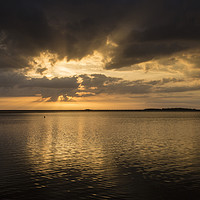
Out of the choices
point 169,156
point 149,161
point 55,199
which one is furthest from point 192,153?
point 55,199

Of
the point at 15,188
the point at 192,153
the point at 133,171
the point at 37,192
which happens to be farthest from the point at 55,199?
the point at 192,153

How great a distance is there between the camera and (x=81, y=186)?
19188mm

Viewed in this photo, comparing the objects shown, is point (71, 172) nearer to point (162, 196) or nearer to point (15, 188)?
point (15, 188)

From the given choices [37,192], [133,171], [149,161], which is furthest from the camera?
[149,161]

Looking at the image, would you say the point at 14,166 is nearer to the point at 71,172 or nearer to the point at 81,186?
the point at 71,172

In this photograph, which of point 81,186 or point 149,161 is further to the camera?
point 149,161

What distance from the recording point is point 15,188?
1858cm

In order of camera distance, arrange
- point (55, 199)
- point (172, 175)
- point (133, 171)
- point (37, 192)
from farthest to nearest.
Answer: point (133, 171), point (172, 175), point (37, 192), point (55, 199)

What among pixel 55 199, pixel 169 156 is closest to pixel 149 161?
pixel 169 156

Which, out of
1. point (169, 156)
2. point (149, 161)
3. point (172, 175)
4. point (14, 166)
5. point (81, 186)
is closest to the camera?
point (81, 186)

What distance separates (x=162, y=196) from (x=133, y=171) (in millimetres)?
6963

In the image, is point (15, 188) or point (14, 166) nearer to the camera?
point (15, 188)

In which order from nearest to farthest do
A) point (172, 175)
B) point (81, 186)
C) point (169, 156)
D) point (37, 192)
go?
point (37, 192) → point (81, 186) → point (172, 175) → point (169, 156)

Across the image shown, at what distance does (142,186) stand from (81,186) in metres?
5.12
